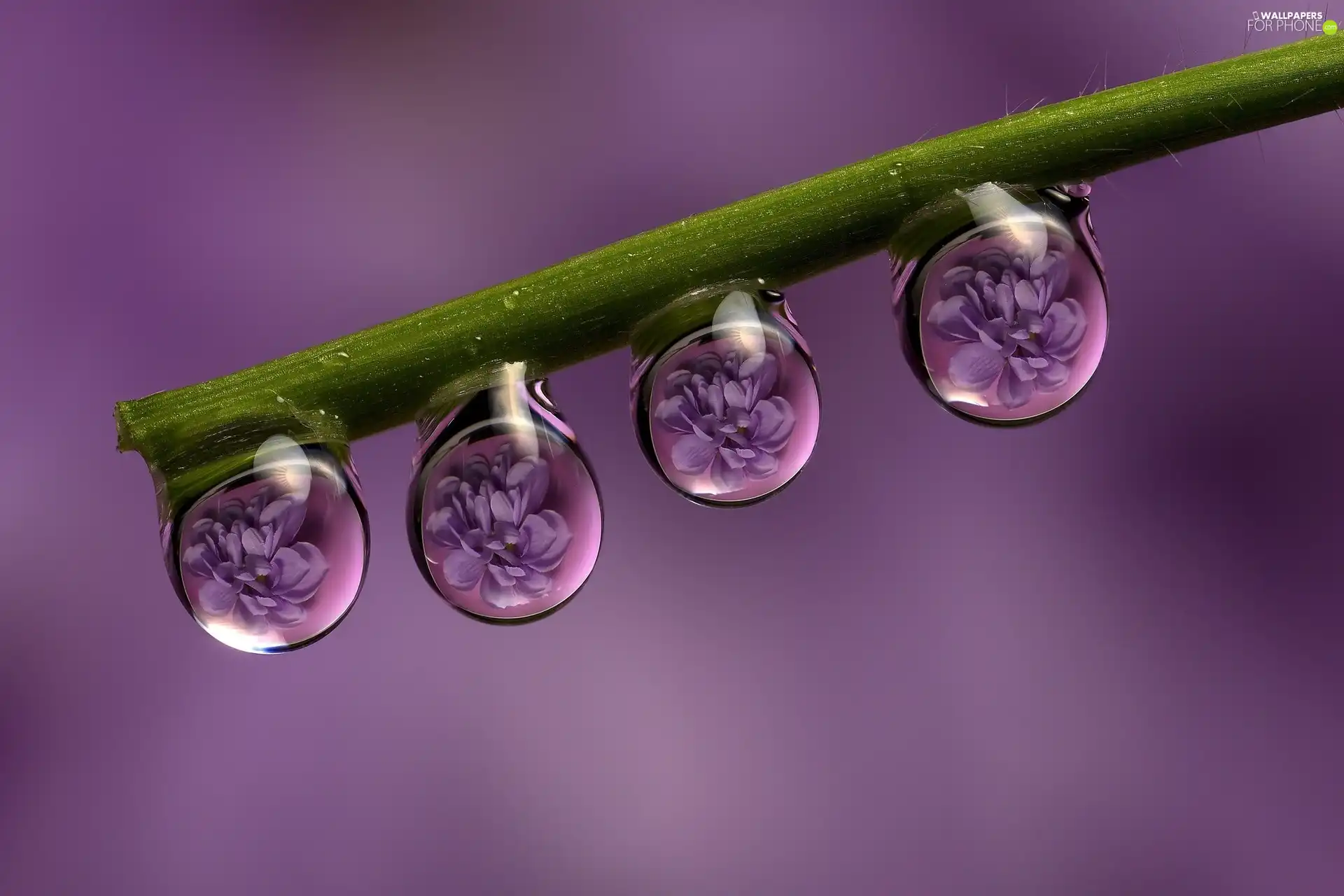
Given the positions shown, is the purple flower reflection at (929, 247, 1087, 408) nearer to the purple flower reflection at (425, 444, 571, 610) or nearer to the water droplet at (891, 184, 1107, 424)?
the water droplet at (891, 184, 1107, 424)

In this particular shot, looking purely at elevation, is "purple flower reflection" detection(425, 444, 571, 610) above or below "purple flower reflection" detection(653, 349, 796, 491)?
below

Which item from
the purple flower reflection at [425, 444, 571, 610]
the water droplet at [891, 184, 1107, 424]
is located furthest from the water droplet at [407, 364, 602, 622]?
the water droplet at [891, 184, 1107, 424]

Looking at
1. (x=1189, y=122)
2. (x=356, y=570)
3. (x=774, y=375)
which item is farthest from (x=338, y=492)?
(x=1189, y=122)

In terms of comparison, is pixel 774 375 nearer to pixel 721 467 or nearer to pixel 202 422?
pixel 721 467

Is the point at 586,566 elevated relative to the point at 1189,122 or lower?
lower

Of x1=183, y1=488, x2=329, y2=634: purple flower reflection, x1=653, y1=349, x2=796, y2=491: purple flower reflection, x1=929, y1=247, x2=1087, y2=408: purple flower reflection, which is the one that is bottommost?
x1=183, y1=488, x2=329, y2=634: purple flower reflection

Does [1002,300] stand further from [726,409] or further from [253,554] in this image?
[253,554]
